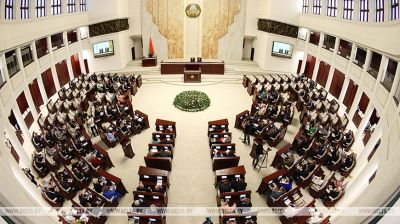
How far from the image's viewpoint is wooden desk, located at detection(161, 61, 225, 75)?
69.7 feet

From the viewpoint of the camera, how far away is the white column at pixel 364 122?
12547mm

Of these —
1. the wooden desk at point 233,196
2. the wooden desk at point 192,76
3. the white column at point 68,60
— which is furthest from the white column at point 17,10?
the wooden desk at point 233,196

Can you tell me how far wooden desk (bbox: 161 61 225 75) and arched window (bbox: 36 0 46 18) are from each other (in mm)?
8683

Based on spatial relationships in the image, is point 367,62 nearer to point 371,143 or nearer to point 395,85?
point 395,85

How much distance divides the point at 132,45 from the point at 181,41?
4.37 meters

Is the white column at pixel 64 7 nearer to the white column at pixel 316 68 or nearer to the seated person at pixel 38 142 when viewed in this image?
the seated person at pixel 38 142

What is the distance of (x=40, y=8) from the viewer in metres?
14.7

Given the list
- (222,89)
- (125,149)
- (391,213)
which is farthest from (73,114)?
(391,213)

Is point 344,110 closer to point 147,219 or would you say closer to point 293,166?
point 293,166

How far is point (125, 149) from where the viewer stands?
11.6 m

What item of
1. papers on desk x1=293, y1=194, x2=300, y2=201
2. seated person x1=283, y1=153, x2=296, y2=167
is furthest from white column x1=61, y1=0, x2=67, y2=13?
papers on desk x1=293, y1=194, x2=300, y2=201

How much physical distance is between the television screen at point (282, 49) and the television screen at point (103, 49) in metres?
12.8

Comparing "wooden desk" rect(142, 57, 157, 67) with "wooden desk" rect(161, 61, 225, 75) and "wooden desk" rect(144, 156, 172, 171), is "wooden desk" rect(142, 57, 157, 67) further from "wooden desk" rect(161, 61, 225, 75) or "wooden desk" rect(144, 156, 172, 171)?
"wooden desk" rect(144, 156, 172, 171)

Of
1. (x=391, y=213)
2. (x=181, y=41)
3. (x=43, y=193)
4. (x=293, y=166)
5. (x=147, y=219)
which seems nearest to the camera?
(x=391, y=213)
